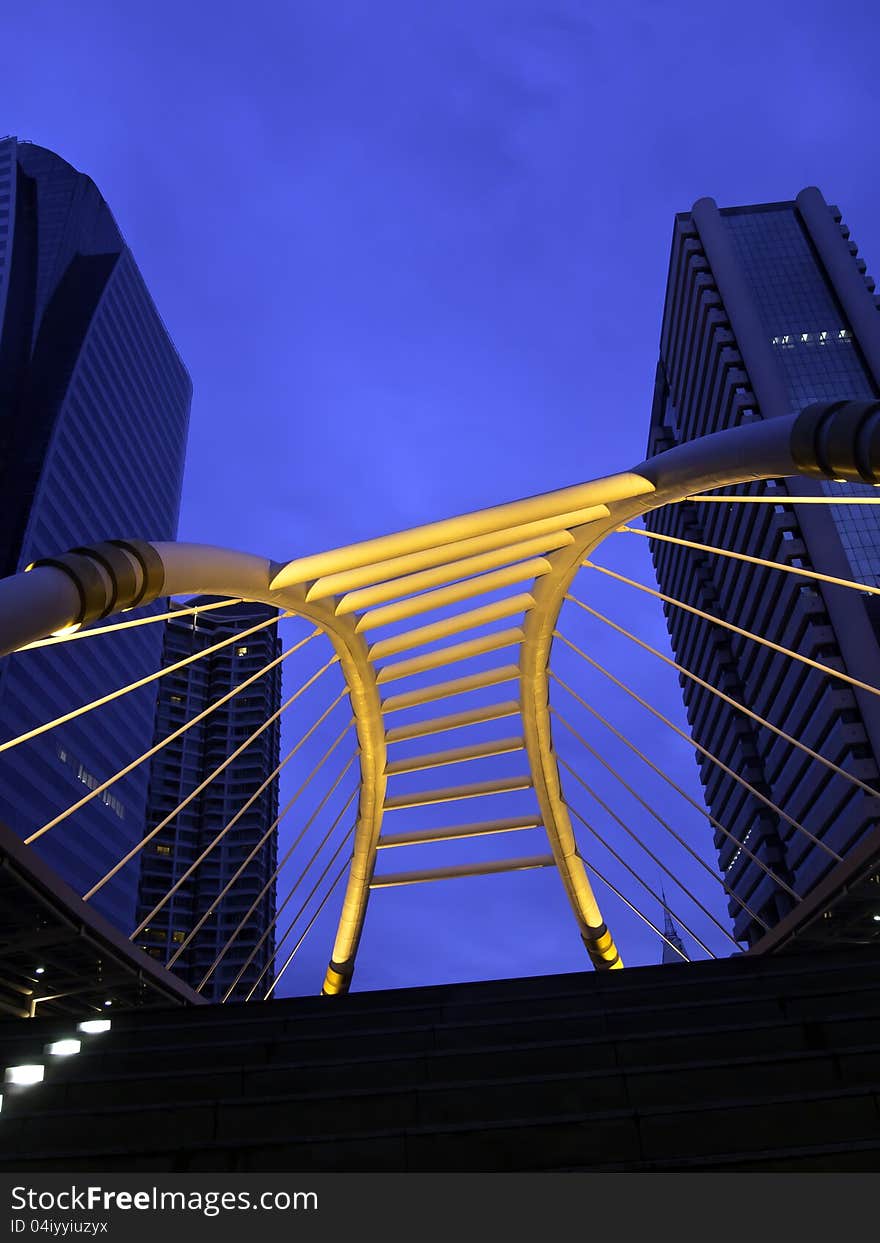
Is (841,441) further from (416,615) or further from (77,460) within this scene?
(77,460)

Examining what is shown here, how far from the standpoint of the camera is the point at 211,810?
128 meters

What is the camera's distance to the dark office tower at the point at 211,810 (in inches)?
4439

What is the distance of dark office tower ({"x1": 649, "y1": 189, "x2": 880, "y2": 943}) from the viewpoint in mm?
60344

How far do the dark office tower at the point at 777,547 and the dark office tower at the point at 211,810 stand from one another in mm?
53884

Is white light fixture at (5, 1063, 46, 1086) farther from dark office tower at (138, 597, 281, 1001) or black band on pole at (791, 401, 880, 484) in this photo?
dark office tower at (138, 597, 281, 1001)

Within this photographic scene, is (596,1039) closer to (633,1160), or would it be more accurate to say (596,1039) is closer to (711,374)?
(633,1160)

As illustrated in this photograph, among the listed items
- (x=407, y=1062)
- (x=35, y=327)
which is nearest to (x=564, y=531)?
(x=407, y=1062)

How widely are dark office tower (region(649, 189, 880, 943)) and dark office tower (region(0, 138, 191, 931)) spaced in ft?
180

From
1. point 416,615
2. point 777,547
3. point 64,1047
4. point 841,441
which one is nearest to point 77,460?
point 777,547

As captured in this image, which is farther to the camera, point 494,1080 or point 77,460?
point 77,460

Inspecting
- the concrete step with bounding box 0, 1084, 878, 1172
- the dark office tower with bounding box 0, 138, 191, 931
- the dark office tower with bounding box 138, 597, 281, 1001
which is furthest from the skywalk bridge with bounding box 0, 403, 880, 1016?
the dark office tower with bounding box 138, 597, 281, 1001

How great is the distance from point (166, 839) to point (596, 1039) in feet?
400

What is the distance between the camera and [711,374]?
7925 cm

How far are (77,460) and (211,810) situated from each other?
59.5 m
